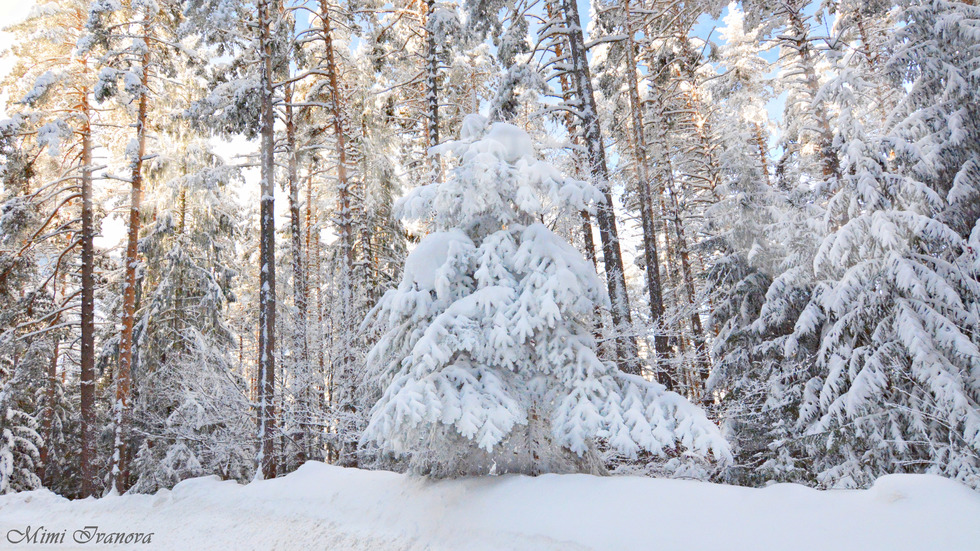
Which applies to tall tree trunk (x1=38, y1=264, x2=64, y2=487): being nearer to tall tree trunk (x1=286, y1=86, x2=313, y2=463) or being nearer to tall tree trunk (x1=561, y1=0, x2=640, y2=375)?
tall tree trunk (x1=286, y1=86, x2=313, y2=463)

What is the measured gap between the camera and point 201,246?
A: 1725 centimetres

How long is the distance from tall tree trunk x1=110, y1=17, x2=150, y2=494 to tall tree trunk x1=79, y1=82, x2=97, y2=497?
1.78 feet

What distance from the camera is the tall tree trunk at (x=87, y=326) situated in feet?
43.1

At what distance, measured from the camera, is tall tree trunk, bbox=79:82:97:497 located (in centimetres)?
1313

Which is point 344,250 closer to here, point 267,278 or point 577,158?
point 267,278

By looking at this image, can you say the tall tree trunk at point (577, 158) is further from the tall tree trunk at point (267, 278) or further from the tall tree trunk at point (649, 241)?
the tall tree trunk at point (267, 278)

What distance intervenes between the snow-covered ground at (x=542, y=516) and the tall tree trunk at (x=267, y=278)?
1.70m

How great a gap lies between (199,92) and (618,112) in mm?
13125

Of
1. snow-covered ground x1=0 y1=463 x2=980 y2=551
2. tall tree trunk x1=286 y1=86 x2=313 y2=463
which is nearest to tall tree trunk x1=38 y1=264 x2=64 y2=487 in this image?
tall tree trunk x1=286 y1=86 x2=313 y2=463

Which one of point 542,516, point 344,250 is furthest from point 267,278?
point 542,516

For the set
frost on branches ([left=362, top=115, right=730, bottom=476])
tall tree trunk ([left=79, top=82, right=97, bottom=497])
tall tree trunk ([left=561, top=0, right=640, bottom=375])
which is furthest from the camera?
tall tree trunk ([left=79, top=82, right=97, bottom=497])

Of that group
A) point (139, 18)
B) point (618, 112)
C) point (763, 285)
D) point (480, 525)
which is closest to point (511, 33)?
point (618, 112)

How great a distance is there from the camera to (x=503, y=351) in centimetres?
609

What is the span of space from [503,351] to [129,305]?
42.7ft
